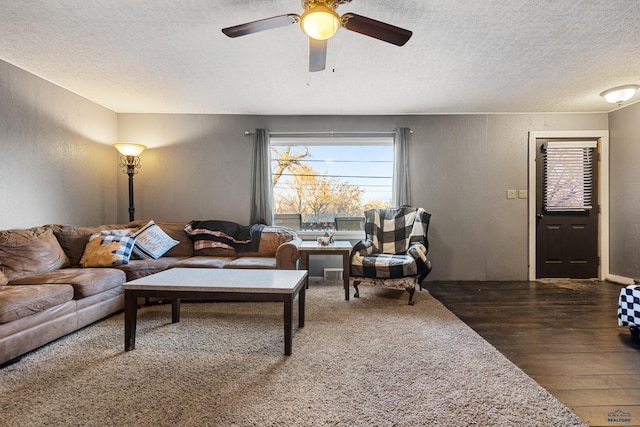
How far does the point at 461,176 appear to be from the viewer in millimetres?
4195

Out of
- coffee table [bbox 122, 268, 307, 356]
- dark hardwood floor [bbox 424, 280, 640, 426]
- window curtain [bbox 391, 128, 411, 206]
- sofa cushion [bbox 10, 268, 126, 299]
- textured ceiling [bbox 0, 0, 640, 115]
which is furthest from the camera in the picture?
window curtain [bbox 391, 128, 411, 206]

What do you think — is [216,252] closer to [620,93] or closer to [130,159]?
[130,159]

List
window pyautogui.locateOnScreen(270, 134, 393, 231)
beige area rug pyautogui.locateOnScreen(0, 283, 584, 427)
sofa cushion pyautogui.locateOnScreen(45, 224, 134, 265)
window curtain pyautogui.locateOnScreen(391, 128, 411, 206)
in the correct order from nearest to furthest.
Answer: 1. beige area rug pyautogui.locateOnScreen(0, 283, 584, 427)
2. sofa cushion pyautogui.locateOnScreen(45, 224, 134, 265)
3. window curtain pyautogui.locateOnScreen(391, 128, 411, 206)
4. window pyautogui.locateOnScreen(270, 134, 393, 231)

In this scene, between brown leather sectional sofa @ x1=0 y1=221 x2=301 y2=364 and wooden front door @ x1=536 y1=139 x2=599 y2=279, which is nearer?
brown leather sectional sofa @ x1=0 y1=221 x2=301 y2=364

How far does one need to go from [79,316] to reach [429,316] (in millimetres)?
2931

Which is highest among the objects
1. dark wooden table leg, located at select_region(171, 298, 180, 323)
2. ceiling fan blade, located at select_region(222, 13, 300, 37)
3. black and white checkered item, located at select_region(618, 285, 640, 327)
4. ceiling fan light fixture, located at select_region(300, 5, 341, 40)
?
ceiling fan blade, located at select_region(222, 13, 300, 37)

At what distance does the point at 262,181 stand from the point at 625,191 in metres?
4.79

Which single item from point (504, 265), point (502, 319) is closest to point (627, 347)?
point (502, 319)

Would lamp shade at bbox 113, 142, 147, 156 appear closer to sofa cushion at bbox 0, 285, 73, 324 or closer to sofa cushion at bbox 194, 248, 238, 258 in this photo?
sofa cushion at bbox 194, 248, 238, 258

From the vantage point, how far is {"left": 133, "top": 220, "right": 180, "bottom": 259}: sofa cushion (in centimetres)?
329

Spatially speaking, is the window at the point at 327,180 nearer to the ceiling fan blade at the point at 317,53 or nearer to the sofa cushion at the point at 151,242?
the sofa cushion at the point at 151,242

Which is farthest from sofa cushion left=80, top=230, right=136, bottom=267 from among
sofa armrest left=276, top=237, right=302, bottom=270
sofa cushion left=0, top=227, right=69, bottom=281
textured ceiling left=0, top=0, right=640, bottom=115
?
textured ceiling left=0, top=0, right=640, bottom=115

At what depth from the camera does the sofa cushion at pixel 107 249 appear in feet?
9.53

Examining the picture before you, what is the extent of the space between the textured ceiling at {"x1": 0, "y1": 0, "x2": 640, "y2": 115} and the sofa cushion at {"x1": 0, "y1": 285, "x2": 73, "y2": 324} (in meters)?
1.92
